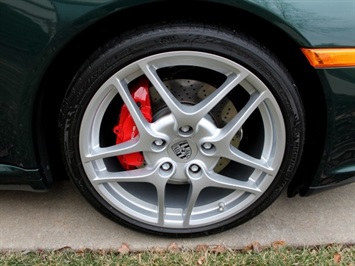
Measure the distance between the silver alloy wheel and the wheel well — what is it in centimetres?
15

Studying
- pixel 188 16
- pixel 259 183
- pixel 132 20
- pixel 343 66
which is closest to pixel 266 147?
pixel 259 183

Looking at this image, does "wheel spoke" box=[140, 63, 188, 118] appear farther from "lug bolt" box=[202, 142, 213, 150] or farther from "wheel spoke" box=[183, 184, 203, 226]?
"wheel spoke" box=[183, 184, 203, 226]

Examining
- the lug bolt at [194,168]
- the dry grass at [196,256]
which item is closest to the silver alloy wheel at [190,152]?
the lug bolt at [194,168]

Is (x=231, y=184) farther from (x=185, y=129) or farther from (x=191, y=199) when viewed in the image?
(x=185, y=129)

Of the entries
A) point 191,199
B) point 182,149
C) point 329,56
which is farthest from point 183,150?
point 329,56

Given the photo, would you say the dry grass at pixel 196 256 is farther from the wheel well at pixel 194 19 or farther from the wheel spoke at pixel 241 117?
the wheel spoke at pixel 241 117

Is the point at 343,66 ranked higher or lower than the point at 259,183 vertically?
higher

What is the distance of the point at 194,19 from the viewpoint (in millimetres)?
1679

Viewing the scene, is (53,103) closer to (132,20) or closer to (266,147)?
(132,20)

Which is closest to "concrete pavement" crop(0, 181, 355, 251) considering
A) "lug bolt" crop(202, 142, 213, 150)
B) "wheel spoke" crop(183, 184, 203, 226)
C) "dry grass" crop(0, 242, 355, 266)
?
"dry grass" crop(0, 242, 355, 266)

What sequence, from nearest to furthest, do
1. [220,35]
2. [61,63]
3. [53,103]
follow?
1. [220,35]
2. [61,63]
3. [53,103]

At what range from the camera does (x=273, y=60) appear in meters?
1.71

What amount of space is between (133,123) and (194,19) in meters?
0.52

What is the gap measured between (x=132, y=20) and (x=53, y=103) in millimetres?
505
